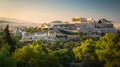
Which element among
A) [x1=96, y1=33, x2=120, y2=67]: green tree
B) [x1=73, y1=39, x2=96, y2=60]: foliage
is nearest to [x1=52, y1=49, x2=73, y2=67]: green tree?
[x1=73, y1=39, x2=96, y2=60]: foliage

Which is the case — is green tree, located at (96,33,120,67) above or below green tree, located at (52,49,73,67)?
above

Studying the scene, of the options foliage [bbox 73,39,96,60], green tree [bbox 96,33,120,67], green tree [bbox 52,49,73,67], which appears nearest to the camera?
green tree [bbox 96,33,120,67]

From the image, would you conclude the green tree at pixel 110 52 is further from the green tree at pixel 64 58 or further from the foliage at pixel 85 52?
the foliage at pixel 85 52

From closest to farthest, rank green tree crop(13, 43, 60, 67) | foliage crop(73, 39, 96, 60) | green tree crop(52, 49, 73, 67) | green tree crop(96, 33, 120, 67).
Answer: green tree crop(13, 43, 60, 67) < green tree crop(96, 33, 120, 67) < green tree crop(52, 49, 73, 67) < foliage crop(73, 39, 96, 60)

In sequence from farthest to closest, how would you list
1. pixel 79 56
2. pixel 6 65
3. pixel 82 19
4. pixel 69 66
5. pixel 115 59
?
pixel 82 19, pixel 79 56, pixel 69 66, pixel 115 59, pixel 6 65

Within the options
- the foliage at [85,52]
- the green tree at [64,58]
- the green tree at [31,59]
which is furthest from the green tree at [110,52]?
the green tree at [31,59]

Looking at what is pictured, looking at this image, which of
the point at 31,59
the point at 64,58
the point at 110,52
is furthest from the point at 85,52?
the point at 31,59

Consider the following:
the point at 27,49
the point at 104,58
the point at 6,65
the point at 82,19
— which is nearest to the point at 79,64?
the point at 104,58

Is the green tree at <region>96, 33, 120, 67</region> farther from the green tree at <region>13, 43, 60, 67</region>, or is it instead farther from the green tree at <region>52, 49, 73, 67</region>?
the green tree at <region>13, 43, 60, 67</region>

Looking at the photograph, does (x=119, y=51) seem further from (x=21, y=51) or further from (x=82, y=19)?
(x=82, y=19)

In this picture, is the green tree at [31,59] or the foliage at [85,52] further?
the foliage at [85,52]

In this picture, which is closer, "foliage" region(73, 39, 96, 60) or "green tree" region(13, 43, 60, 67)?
"green tree" region(13, 43, 60, 67)
